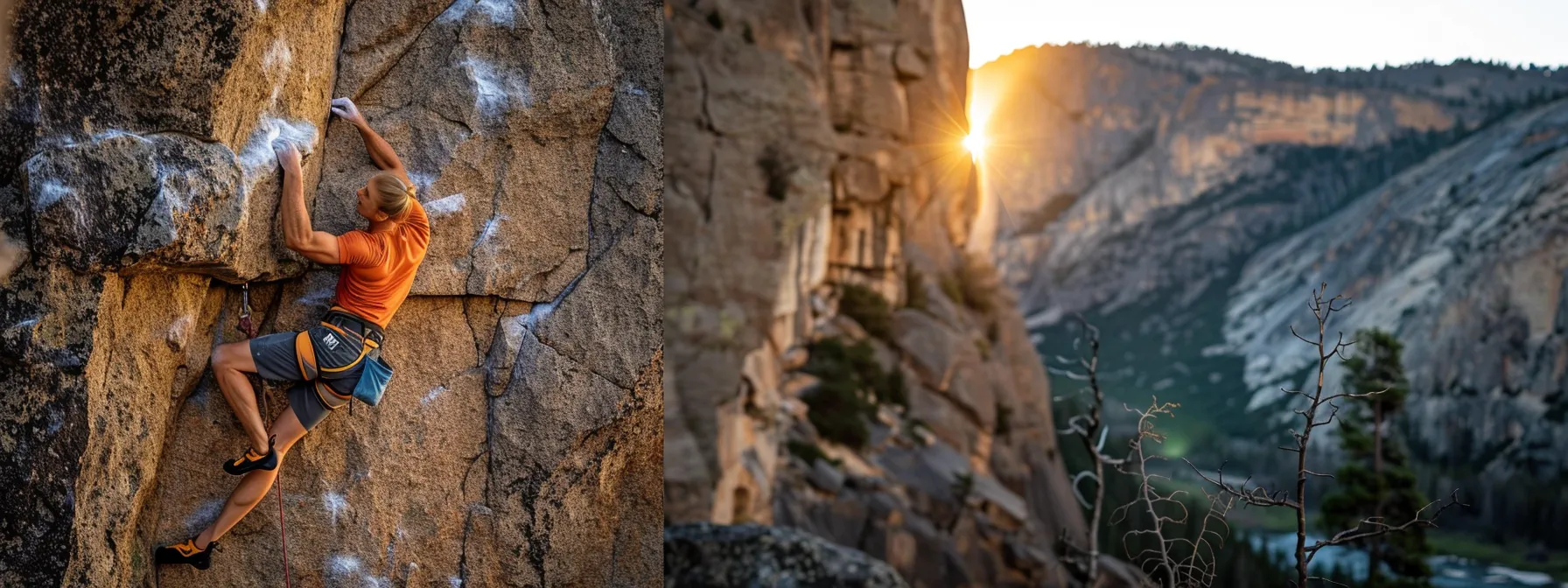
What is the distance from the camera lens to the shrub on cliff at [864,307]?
41.8 metres

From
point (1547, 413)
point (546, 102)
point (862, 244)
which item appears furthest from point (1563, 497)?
point (546, 102)

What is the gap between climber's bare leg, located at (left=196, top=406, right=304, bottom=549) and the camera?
6.07m

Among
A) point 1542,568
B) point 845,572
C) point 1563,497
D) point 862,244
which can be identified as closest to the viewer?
point 845,572

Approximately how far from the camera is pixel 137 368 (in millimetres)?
5641

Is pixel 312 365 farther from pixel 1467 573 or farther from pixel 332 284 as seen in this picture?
pixel 1467 573

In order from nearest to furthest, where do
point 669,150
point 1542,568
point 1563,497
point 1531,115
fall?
point 669,150
point 1542,568
point 1563,497
point 1531,115

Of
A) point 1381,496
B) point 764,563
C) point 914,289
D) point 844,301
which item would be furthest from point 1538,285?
point 764,563

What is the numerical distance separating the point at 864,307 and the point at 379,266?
36.1m

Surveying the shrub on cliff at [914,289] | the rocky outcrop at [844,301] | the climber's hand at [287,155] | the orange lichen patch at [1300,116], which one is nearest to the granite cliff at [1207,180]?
the orange lichen patch at [1300,116]

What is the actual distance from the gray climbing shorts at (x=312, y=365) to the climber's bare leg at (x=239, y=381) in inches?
2.3

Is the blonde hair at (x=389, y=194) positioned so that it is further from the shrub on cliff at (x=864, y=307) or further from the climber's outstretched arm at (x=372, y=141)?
the shrub on cliff at (x=864, y=307)

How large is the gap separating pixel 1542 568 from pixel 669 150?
6259cm

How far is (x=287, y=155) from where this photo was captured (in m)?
5.94

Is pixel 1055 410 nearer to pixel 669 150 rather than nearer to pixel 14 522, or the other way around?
pixel 669 150
